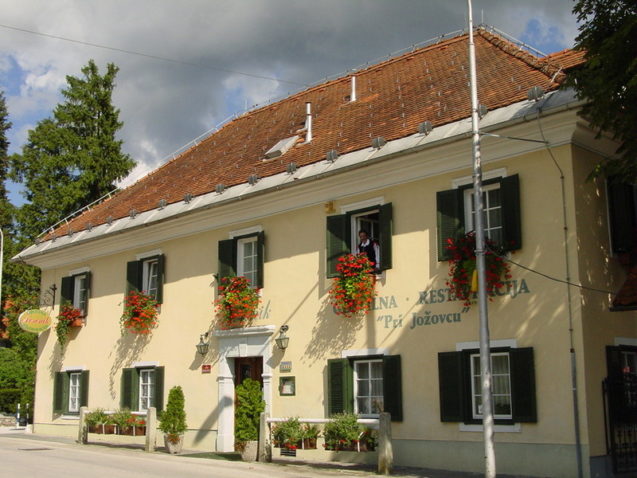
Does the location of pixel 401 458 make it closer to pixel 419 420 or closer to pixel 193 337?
pixel 419 420

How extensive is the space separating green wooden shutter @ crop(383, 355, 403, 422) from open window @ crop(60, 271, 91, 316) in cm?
1172

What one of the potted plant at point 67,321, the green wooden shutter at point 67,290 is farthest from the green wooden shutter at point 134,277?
the green wooden shutter at point 67,290

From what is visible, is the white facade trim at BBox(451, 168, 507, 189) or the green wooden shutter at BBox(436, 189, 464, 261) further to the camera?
the green wooden shutter at BBox(436, 189, 464, 261)

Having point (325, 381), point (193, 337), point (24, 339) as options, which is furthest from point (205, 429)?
point (24, 339)

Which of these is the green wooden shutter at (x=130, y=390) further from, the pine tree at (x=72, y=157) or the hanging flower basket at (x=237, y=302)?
the pine tree at (x=72, y=157)

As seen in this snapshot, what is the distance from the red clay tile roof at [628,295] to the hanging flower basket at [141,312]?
1200 centimetres

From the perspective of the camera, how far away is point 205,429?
A: 19781 millimetres

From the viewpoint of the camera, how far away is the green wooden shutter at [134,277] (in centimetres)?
2225

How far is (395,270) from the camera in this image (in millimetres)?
16281

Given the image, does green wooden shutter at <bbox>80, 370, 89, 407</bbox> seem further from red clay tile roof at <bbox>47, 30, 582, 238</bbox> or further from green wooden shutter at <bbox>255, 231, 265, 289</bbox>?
green wooden shutter at <bbox>255, 231, 265, 289</bbox>

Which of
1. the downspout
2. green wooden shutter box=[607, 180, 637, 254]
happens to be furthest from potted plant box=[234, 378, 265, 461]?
green wooden shutter box=[607, 180, 637, 254]

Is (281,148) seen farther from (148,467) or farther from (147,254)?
(148,467)

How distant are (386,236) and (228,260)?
15.6 feet

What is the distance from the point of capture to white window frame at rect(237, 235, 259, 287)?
63.4 feet
